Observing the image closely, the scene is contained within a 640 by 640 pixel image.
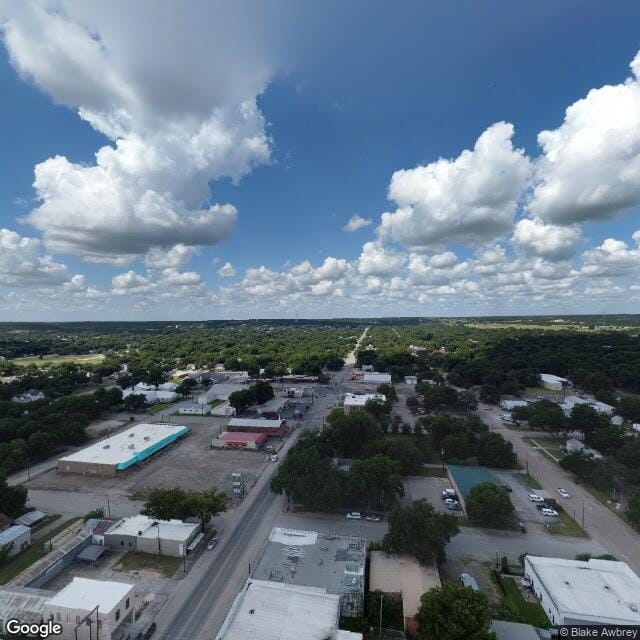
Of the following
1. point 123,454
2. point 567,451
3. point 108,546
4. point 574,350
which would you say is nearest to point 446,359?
point 574,350

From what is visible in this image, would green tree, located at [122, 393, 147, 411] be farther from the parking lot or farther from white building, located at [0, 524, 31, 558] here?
the parking lot

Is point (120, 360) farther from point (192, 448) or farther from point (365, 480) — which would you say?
point (365, 480)

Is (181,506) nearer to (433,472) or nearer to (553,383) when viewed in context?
(433,472)

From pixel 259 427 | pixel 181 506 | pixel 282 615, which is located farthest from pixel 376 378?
pixel 282 615

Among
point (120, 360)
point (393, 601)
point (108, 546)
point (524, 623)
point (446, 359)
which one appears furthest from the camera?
point (120, 360)

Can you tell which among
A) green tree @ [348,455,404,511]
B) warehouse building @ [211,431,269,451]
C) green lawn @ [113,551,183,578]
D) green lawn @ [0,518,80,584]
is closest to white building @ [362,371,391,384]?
warehouse building @ [211,431,269,451]

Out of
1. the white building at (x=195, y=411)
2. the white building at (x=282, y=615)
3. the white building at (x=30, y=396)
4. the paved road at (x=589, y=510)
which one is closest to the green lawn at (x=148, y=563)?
the white building at (x=282, y=615)
